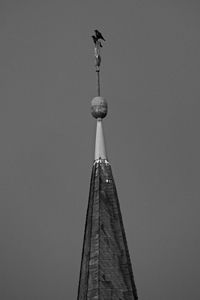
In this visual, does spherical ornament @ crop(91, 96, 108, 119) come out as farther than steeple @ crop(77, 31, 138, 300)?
Yes

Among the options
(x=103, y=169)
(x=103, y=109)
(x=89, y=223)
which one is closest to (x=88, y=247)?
(x=89, y=223)

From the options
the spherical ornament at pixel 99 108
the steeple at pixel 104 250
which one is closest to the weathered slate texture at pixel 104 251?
the steeple at pixel 104 250

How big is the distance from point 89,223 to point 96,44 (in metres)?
0.65

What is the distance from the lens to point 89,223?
6.71ft

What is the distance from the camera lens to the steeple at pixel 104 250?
1.94m

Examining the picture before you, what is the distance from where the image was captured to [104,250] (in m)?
1.99

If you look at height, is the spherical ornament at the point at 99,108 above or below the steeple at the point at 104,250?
above

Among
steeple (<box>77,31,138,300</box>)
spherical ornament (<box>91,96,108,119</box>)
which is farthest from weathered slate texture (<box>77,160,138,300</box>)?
spherical ornament (<box>91,96,108,119</box>)

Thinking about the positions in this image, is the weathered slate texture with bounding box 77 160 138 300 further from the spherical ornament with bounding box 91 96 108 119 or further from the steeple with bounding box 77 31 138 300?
the spherical ornament with bounding box 91 96 108 119

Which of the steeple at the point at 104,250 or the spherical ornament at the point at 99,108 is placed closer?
the steeple at the point at 104,250

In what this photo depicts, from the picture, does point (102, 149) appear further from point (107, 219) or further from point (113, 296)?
point (113, 296)

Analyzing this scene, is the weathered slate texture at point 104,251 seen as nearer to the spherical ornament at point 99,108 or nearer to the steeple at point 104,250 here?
the steeple at point 104,250

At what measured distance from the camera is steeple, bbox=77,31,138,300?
6.38 feet

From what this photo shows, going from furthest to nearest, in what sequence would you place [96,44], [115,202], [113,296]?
[96,44], [115,202], [113,296]
